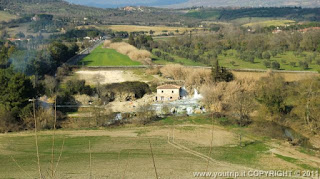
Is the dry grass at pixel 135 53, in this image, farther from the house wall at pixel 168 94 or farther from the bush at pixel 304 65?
the bush at pixel 304 65

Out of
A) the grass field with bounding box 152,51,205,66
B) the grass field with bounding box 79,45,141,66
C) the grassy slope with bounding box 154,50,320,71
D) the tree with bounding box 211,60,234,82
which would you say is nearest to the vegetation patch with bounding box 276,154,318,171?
the tree with bounding box 211,60,234,82

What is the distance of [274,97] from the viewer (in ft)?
80.5

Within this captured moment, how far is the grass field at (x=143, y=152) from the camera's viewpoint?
51.8 ft

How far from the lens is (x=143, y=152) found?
18266mm

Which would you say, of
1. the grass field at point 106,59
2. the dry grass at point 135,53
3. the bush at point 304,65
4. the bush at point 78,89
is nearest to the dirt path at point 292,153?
the bush at point 78,89

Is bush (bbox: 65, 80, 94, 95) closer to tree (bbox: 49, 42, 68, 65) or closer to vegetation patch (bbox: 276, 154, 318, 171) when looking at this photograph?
tree (bbox: 49, 42, 68, 65)

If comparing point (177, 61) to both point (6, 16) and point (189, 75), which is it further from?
point (6, 16)

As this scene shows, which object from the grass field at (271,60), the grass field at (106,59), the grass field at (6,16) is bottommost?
the grass field at (106,59)

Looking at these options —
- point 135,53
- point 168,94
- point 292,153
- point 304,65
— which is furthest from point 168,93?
point 135,53

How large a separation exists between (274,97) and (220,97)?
14.4 ft

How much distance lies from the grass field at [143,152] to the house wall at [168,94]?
6.39m

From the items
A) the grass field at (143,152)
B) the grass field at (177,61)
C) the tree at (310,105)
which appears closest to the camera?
the grass field at (143,152)

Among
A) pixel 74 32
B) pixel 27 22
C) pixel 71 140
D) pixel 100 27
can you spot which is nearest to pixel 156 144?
pixel 71 140

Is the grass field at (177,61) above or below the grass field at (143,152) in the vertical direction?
above
